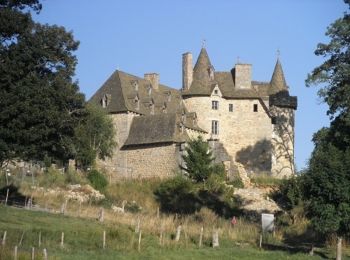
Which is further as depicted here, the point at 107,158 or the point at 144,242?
the point at 107,158

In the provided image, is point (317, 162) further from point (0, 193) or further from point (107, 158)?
point (107, 158)

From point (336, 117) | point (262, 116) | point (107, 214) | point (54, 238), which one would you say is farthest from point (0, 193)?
point (262, 116)

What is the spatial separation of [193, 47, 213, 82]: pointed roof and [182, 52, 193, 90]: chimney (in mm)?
511

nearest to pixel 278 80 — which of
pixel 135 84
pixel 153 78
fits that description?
pixel 153 78

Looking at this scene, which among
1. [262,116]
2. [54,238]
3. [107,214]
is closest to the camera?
[54,238]

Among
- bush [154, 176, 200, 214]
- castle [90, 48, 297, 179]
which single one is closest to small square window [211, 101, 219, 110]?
castle [90, 48, 297, 179]

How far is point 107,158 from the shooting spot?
6806 cm

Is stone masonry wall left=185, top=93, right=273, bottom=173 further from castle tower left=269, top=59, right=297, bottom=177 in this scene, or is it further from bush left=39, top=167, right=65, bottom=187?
bush left=39, top=167, right=65, bottom=187

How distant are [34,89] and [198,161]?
949 inches

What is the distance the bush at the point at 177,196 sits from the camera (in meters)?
54.2

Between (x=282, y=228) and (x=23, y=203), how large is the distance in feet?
50.9

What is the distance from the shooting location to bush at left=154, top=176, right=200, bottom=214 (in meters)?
54.2

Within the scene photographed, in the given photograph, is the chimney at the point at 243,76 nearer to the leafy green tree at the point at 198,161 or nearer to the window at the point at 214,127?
the window at the point at 214,127

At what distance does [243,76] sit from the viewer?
7644 cm
